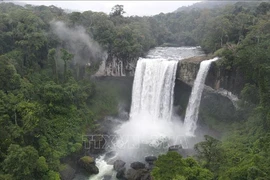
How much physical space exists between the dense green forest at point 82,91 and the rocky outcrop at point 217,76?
0.67 m

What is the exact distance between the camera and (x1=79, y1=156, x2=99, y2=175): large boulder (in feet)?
78.2

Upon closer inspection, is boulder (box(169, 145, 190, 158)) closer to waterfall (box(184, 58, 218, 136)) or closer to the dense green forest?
the dense green forest

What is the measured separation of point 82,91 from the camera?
31484mm

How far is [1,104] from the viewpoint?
73.9ft

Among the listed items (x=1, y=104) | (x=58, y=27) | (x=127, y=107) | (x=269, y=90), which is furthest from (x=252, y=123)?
(x=58, y=27)

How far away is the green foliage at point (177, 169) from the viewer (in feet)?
55.3

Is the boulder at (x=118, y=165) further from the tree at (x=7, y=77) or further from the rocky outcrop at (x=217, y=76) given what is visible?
the rocky outcrop at (x=217, y=76)

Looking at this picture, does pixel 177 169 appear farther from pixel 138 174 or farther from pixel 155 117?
pixel 155 117

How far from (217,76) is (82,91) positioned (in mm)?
13748

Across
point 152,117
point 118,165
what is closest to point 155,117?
point 152,117

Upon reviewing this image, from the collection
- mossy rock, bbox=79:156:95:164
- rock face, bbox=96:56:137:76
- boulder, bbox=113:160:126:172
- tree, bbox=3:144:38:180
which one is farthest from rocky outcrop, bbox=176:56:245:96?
tree, bbox=3:144:38:180

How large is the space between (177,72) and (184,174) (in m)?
16.1

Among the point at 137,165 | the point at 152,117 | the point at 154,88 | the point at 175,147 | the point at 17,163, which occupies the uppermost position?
the point at 154,88

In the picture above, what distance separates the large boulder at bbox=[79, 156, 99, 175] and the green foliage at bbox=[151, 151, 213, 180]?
7688 mm
